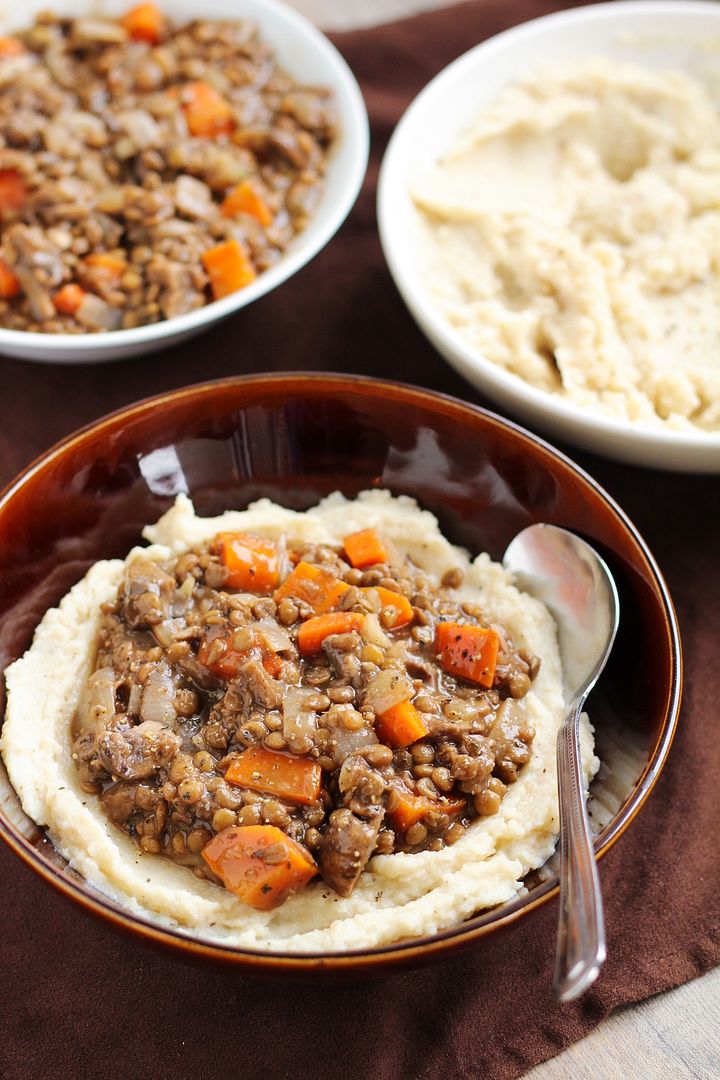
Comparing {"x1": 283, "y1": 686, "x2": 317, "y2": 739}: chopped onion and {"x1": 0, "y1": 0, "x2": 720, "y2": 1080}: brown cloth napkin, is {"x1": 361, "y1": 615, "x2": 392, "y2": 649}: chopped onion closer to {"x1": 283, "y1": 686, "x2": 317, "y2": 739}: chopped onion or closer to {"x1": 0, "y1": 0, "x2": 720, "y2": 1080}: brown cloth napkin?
{"x1": 283, "y1": 686, "x2": 317, "y2": 739}: chopped onion

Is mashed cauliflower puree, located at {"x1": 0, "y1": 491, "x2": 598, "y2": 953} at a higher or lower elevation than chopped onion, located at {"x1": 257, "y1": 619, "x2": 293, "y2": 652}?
lower

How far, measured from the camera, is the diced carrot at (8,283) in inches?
185

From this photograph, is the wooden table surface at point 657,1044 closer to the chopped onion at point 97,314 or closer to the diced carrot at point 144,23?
the chopped onion at point 97,314

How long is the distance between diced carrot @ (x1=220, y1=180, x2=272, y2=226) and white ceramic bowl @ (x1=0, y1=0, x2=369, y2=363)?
20 centimetres

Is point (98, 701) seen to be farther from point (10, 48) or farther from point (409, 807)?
point (10, 48)

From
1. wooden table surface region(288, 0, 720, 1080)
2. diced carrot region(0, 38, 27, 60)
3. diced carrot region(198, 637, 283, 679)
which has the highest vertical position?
diced carrot region(0, 38, 27, 60)

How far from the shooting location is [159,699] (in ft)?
10.9

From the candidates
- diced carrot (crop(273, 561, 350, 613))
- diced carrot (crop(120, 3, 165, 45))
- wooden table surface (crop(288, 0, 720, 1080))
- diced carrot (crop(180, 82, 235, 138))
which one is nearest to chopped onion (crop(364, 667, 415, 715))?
diced carrot (crop(273, 561, 350, 613))

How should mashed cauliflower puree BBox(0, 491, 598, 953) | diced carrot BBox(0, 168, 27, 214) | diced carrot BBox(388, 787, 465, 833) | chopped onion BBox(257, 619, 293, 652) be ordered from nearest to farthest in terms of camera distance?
mashed cauliflower puree BBox(0, 491, 598, 953)
diced carrot BBox(388, 787, 465, 833)
chopped onion BBox(257, 619, 293, 652)
diced carrot BBox(0, 168, 27, 214)

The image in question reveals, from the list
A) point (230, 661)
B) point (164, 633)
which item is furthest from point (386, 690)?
point (164, 633)

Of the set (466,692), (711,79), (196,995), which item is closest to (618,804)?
(466,692)

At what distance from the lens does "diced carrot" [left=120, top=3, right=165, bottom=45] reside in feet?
18.2

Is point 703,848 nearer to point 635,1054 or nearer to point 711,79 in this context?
point 635,1054

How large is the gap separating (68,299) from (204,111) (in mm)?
1331
